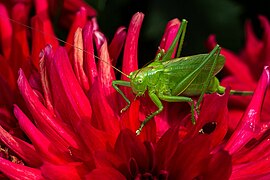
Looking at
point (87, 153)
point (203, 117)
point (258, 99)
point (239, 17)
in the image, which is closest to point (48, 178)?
point (87, 153)

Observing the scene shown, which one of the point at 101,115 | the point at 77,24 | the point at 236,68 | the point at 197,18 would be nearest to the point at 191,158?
the point at 101,115

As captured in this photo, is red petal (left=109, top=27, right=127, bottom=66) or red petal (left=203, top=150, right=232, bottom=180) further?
red petal (left=109, top=27, right=127, bottom=66)

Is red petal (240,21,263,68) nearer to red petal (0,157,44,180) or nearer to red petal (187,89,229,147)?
red petal (187,89,229,147)

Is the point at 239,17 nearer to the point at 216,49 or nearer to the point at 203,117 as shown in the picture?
the point at 216,49

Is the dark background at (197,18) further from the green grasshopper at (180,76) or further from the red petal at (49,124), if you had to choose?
the red petal at (49,124)

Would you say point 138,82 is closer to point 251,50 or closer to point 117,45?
point 117,45

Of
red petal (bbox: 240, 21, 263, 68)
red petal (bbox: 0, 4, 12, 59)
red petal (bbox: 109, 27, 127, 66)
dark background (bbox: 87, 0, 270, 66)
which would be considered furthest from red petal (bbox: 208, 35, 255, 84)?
red petal (bbox: 0, 4, 12, 59)

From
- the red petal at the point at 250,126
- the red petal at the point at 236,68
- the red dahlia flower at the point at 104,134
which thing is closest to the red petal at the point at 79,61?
the red dahlia flower at the point at 104,134
